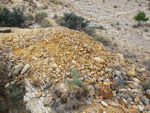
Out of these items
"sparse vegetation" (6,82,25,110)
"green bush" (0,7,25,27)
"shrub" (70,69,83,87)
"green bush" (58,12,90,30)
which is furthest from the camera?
"green bush" (58,12,90,30)

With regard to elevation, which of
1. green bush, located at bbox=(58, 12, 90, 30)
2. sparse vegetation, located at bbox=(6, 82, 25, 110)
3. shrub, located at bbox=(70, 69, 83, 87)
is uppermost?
green bush, located at bbox=(58, 12, 90, 30)

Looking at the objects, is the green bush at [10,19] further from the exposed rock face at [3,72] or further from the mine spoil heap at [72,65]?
the exposed rock face at [3,72]

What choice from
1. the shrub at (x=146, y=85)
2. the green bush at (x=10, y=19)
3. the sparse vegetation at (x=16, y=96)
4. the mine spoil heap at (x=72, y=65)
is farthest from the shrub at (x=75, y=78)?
the green bush at (x=10, y=19)

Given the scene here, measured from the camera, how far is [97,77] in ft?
10.6

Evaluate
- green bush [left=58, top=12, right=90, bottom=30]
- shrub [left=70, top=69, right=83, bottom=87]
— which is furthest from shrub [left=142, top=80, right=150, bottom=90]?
green bush [left=58, top=12, right=90, bottom=30]

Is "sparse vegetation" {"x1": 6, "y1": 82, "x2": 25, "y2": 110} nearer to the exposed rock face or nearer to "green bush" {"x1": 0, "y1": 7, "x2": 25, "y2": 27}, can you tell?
the exposed rock face

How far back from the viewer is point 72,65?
11.1 ft

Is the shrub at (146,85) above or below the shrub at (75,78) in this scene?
below

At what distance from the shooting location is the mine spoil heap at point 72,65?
117 inches

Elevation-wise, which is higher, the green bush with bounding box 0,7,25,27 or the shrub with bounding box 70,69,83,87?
the green bush with bounding box 0,7,25,27

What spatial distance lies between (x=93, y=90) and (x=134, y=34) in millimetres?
9893

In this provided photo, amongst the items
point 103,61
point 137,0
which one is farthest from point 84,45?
point 137,0

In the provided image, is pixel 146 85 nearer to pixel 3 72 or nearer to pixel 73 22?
pixel 3 72

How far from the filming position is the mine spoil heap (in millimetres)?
2979
